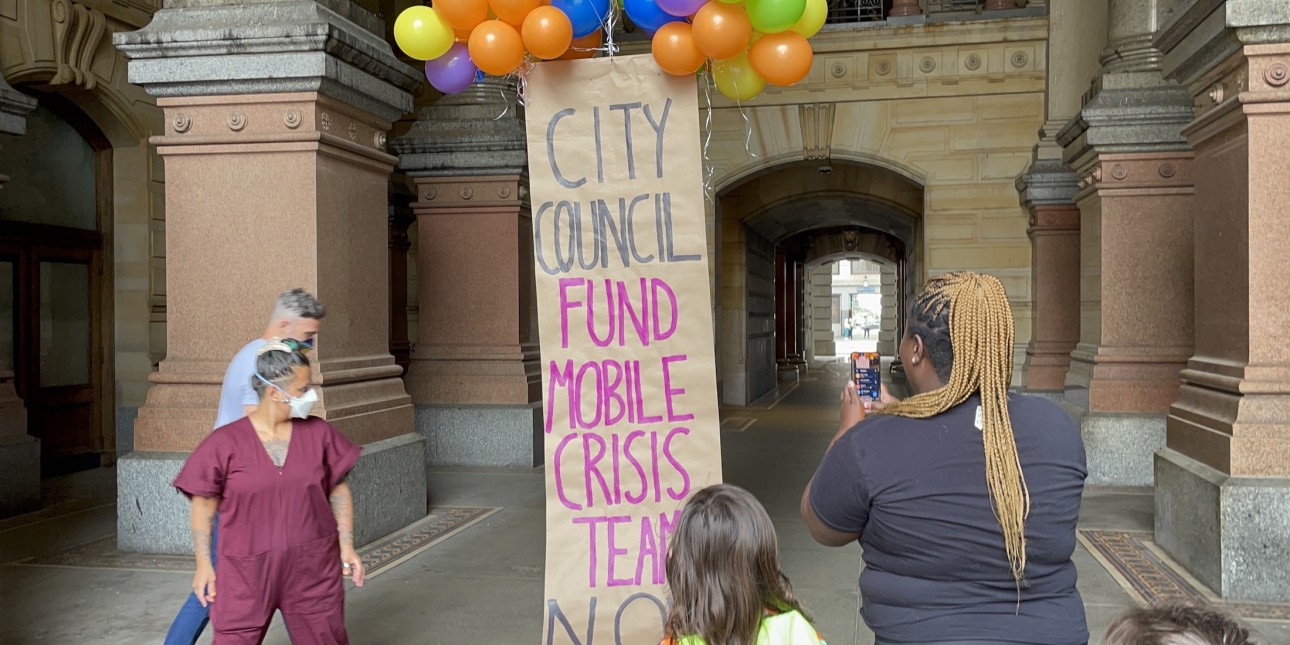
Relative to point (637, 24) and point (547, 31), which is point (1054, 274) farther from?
point (547, 31)

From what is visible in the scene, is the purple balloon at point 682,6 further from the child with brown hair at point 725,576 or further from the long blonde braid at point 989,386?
the child with brown hair at point 725,576

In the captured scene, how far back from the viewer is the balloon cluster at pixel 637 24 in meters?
3.93

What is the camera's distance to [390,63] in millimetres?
6883

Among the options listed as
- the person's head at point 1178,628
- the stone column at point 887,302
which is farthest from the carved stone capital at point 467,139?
the stone column at point 887,302

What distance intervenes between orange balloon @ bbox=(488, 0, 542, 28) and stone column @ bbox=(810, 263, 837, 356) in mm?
40810

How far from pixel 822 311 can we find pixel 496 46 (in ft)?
137

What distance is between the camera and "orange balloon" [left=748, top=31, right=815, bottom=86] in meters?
4.21

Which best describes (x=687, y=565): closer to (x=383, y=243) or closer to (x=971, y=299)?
→ (x=971, y=299)

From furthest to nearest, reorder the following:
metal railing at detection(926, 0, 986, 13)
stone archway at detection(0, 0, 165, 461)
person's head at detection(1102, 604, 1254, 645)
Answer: metal railing at detection(926, 0, 986, 13), stone archway at detection(0, 0, 165, 461), person's head at detection(1102, 604, 1254, 645)

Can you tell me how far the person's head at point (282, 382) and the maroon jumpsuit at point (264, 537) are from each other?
4.5 inches

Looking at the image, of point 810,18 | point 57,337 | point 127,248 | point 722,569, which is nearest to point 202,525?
point 722,569

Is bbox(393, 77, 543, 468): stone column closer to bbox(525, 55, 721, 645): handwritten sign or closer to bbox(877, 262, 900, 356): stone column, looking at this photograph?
bbox(525, 55, 721, 645): handwritten sign

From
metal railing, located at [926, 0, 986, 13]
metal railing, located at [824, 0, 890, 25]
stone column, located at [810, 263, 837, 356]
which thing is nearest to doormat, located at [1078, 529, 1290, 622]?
metal railing, located at [926, 0, 986, 13]

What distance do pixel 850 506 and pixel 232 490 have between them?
6.81 feet
